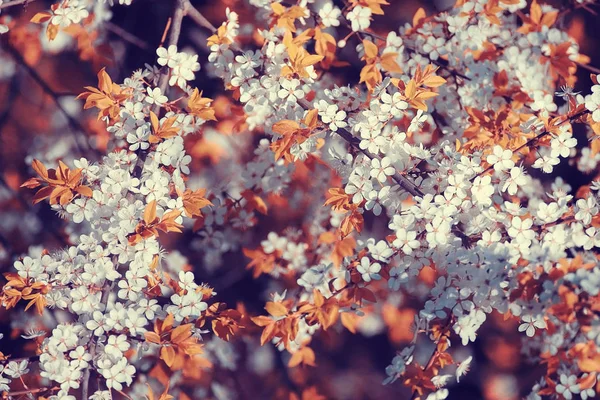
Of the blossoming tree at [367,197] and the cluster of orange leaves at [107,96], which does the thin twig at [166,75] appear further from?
the cluster of orange leaves at [107,96]

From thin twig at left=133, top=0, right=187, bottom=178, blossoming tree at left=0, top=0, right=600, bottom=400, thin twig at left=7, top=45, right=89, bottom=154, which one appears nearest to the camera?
blossoming tree at left=0, top=0, right=600, bottom=400

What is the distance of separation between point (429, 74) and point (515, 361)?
1405 mm

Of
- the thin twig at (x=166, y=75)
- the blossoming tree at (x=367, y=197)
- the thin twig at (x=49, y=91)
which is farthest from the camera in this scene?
the thin twig at (x=49, y=91)

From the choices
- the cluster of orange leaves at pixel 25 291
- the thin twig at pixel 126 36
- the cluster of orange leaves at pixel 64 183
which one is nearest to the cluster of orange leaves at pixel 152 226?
the cluster of orange leaves at pixel 64 183

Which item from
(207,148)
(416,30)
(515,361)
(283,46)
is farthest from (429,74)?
(515,361)

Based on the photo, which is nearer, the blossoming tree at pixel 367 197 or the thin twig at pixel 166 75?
the blossoming tree at pixel 367 197

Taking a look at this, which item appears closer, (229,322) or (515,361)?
(229,322)

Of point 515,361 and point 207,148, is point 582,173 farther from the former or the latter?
point 207,148

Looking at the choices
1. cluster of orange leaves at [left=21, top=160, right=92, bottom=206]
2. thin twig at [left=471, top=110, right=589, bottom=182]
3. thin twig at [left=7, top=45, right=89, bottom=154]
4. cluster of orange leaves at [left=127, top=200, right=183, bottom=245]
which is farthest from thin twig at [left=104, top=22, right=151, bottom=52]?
thin twig at [left=471, top=110, right=589, bottom=182]

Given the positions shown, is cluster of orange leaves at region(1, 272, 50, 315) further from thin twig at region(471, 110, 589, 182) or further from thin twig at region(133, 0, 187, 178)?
thin twig at region(471, 110, 589, 182)

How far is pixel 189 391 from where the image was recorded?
6.62 ft

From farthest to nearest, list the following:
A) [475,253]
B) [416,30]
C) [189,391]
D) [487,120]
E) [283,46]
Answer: [189,391]
[416,30]
[487,120]
[283,46]
[475,253]

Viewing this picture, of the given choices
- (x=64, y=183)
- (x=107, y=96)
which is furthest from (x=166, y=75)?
(x=64, y=183)

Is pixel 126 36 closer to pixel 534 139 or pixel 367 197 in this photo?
pixel 367 197
